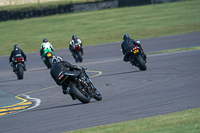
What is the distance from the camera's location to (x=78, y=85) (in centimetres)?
1019

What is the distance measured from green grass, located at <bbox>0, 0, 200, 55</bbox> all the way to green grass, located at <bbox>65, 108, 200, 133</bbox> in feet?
100

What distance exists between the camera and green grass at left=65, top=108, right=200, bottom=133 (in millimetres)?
6188

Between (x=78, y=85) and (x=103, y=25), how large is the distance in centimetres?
3761

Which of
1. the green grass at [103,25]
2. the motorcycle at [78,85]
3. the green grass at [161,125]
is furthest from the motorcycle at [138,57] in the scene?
the green grass at [103,25]

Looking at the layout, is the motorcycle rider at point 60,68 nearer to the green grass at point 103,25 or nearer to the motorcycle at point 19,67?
the motorcycle at point 19,67

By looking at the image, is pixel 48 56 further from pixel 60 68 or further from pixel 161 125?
pixel 161 125

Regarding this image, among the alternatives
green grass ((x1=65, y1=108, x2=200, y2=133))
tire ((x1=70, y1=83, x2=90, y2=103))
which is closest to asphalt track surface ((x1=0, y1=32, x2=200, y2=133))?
tire ((x1=70, y1=83, x2=90, y2=103))

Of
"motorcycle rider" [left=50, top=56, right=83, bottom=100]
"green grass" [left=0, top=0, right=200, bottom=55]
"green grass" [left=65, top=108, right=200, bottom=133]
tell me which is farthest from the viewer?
"green grass" [left=0, top=0, right=200, bottom=55]

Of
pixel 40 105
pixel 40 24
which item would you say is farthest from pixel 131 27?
pixel 40 105

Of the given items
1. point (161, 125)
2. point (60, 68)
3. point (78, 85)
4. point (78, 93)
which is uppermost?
point (60, 68)

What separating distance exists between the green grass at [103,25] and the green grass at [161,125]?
30514 mm

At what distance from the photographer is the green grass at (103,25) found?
40094 millimetres

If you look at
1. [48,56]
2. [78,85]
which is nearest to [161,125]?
[78,85]

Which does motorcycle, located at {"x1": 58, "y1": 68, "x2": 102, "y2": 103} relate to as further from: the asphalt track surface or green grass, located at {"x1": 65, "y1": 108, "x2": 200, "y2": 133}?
green grass, located at {"x1": 65, "y1": 108, "x2": 200, "y2": 133}
